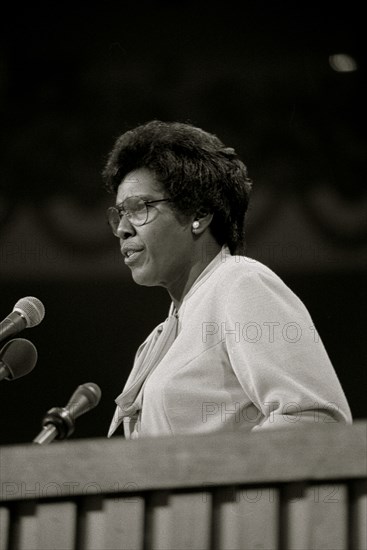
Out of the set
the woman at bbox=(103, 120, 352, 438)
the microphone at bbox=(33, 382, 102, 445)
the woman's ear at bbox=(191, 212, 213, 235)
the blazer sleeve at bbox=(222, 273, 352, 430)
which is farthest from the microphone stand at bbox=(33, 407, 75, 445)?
the woman's ear at bbox=(191, 212, 213, 235)

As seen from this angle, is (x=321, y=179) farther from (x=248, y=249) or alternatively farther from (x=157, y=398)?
(x=157, y=398)

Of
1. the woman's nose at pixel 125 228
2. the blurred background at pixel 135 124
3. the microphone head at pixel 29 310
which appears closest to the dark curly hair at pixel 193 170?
the woman's nose at pixel 125 228

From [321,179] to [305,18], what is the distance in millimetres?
554

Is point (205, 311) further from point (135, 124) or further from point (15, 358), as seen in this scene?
point (135, 124)

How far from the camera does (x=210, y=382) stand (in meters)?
1.73

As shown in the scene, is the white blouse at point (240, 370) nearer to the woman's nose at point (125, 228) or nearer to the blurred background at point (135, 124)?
the woman's nose at point (125, 228)

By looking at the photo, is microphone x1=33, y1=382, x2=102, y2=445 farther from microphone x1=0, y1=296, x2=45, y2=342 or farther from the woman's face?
the woman's face

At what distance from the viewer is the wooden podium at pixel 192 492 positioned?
929 millimetres

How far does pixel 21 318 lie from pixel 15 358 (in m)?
Result: 0.10

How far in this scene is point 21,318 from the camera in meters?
1.71

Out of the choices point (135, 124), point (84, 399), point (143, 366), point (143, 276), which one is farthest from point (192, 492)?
point (135, 124)

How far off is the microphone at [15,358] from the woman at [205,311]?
0.26 metres

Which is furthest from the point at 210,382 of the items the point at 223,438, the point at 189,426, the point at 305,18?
the point at 305,18

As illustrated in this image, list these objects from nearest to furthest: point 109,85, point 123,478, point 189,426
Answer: point 123,478 < point 189,426 < point 109,85
